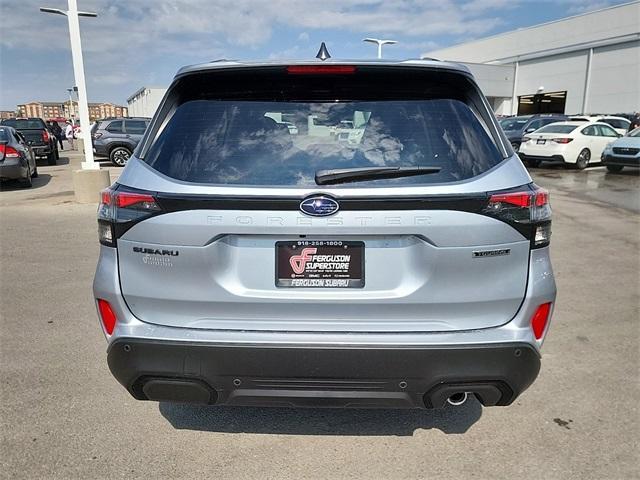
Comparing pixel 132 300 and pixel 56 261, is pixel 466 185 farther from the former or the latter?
pixel 56 261

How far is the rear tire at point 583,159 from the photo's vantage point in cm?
1675

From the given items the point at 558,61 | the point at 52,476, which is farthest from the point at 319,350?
the point at 558,61

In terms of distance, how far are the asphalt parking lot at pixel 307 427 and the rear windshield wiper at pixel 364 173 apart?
147cm

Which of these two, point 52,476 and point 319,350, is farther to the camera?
point 52,476

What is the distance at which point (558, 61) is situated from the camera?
46.0 meters

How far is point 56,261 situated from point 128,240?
4.61 meters

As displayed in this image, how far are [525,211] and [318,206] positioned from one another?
877 mm

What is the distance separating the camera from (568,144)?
53.6 ft

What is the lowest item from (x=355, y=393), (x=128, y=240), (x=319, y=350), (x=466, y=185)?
(x=355, y=393)

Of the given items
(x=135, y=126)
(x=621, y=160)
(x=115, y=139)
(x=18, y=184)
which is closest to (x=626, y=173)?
(x=621, y=160)

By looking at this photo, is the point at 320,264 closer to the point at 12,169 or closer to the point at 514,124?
the point at 12,169

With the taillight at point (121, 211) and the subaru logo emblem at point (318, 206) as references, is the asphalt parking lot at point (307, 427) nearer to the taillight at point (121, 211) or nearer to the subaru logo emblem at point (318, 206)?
the taillight at point (121, 211)

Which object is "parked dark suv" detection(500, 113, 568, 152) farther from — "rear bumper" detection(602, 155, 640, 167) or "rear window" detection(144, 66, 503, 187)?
"rear window" detection(144, 66, 503, 187)

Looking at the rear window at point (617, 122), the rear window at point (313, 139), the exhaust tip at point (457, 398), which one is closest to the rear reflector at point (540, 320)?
the exhaust tip at point (457, 398)
